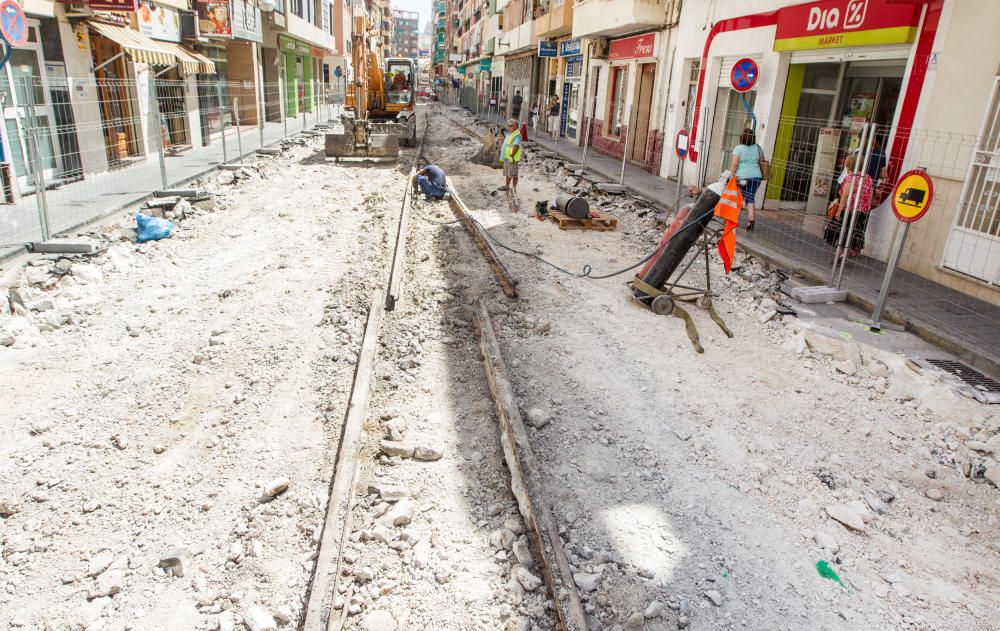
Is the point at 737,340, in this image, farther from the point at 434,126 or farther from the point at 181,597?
the point at 434,126

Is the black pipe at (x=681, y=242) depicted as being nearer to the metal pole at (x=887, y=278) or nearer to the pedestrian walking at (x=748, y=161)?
the metal pole at (x=887, y=278)

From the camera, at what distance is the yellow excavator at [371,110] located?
17828 mm

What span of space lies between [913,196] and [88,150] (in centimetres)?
1340

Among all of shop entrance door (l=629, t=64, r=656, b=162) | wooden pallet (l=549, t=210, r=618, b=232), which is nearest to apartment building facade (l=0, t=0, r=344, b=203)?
wooden pallet (l=549, t=210, r=618, b=232)

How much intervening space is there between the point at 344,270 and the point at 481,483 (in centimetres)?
492

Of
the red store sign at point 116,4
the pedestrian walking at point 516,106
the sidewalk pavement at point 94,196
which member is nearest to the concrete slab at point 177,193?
the sidewalk pavement at point 94,196

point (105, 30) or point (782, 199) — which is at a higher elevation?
A: point (105, 30)

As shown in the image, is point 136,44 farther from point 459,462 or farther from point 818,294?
point 818,294

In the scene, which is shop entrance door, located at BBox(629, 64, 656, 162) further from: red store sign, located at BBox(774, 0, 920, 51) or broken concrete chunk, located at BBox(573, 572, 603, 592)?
broken concrete chunk, located at BBox(573, 572, 603, 592)

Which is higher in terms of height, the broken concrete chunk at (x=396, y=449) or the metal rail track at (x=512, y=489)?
the metal rail track at (x=512, y=489)

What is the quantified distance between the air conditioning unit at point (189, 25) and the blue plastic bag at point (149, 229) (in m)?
11.6

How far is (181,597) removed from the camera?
3.36 metres

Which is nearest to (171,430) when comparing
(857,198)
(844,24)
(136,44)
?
(857,198)

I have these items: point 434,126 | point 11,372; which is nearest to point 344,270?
point 11,372
